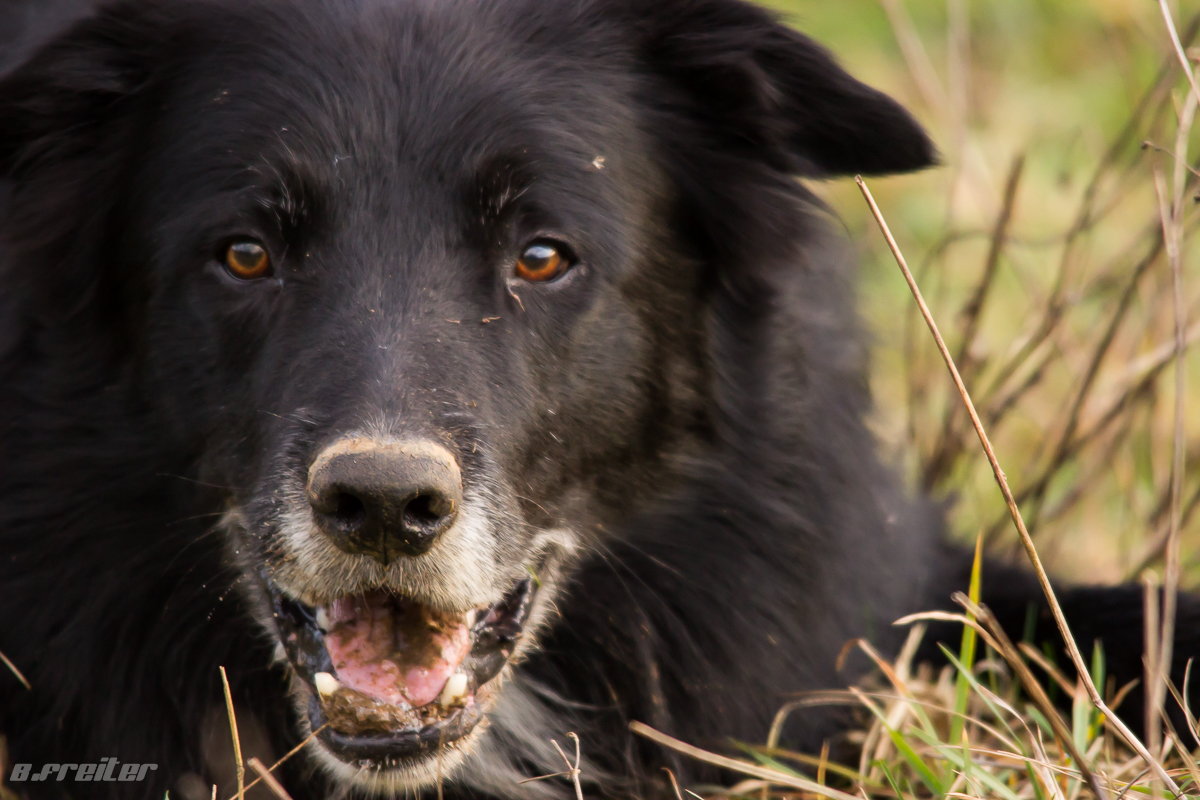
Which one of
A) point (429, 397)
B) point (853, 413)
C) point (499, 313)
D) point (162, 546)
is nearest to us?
point (429, 397)

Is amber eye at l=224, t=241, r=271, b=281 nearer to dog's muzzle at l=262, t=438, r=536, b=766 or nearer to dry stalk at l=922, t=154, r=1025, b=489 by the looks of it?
dog's muzzle at l=262, t=438, r=536, b=766

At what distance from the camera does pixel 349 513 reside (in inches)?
96.9

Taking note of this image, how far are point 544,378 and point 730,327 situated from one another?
64 centimetres

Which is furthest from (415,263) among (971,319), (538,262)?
(971,319)

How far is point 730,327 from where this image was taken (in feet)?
10.8

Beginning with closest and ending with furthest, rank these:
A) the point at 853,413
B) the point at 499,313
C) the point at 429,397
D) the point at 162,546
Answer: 1. the point at 429,397
2. the point at 499,313
3. the point at 162,546
4. the point at 853,413

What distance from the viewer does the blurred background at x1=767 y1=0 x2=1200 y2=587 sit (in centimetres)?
416

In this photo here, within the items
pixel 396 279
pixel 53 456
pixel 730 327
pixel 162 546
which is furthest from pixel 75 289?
pixel 730 327

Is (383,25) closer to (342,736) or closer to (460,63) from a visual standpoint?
(460,63)

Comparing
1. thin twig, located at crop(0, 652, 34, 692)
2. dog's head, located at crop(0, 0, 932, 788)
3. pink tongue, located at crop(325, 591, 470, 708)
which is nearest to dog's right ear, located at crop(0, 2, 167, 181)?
dog's head, located at crop(0, 0, 932, 788)

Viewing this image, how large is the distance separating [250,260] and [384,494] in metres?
0.78

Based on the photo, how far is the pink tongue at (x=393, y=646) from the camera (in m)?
2.66

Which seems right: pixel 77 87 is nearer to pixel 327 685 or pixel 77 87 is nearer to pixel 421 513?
pixel 421 513

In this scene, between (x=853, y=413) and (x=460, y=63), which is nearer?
(x=460, y=63)
